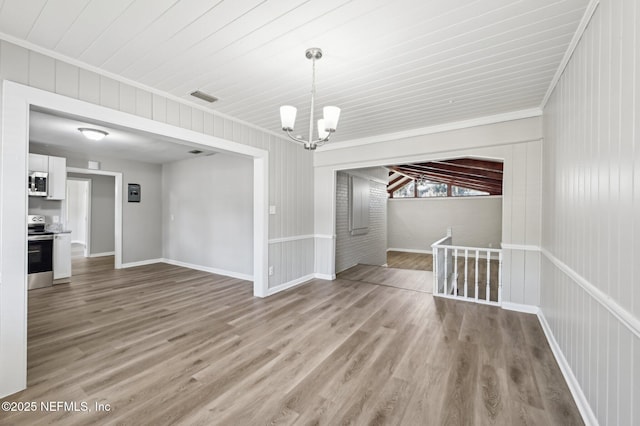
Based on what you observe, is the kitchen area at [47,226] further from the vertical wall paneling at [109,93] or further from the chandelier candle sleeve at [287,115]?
the chandelier candle sleeve at [287,115]

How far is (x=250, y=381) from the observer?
2.16 meters

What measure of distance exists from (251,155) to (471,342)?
3777mm

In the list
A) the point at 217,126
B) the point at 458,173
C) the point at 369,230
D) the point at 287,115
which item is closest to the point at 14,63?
the point at 217,126

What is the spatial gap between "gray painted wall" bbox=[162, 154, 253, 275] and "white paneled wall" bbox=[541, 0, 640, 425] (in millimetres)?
4719

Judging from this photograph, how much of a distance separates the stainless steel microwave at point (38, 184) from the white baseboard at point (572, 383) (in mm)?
8030

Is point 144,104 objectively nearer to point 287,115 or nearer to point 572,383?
point 287,115

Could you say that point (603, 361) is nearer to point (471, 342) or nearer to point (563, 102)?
point (471, 342)

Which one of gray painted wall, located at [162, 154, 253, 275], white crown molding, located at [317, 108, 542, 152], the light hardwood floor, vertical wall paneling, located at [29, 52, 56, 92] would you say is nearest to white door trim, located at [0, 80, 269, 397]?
vertical wall paneling, located at [29, 52, 56, 92]

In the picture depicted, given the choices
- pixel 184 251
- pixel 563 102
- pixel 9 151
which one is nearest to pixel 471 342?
pixel 563 102

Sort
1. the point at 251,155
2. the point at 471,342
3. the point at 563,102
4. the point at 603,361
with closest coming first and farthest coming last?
1. the point at 603,361
2. the point at 563,102
3. the point at 471,342
4. the point at 251,155

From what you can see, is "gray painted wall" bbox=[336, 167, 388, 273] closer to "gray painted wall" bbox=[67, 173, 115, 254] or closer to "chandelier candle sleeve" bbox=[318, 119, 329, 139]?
"chandelier candle sleeve" bbox=[318, 119, 329, 139]

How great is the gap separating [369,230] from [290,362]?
213 inches

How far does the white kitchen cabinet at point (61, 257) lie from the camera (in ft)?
16.7

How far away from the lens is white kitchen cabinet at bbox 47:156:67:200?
5.24 m
